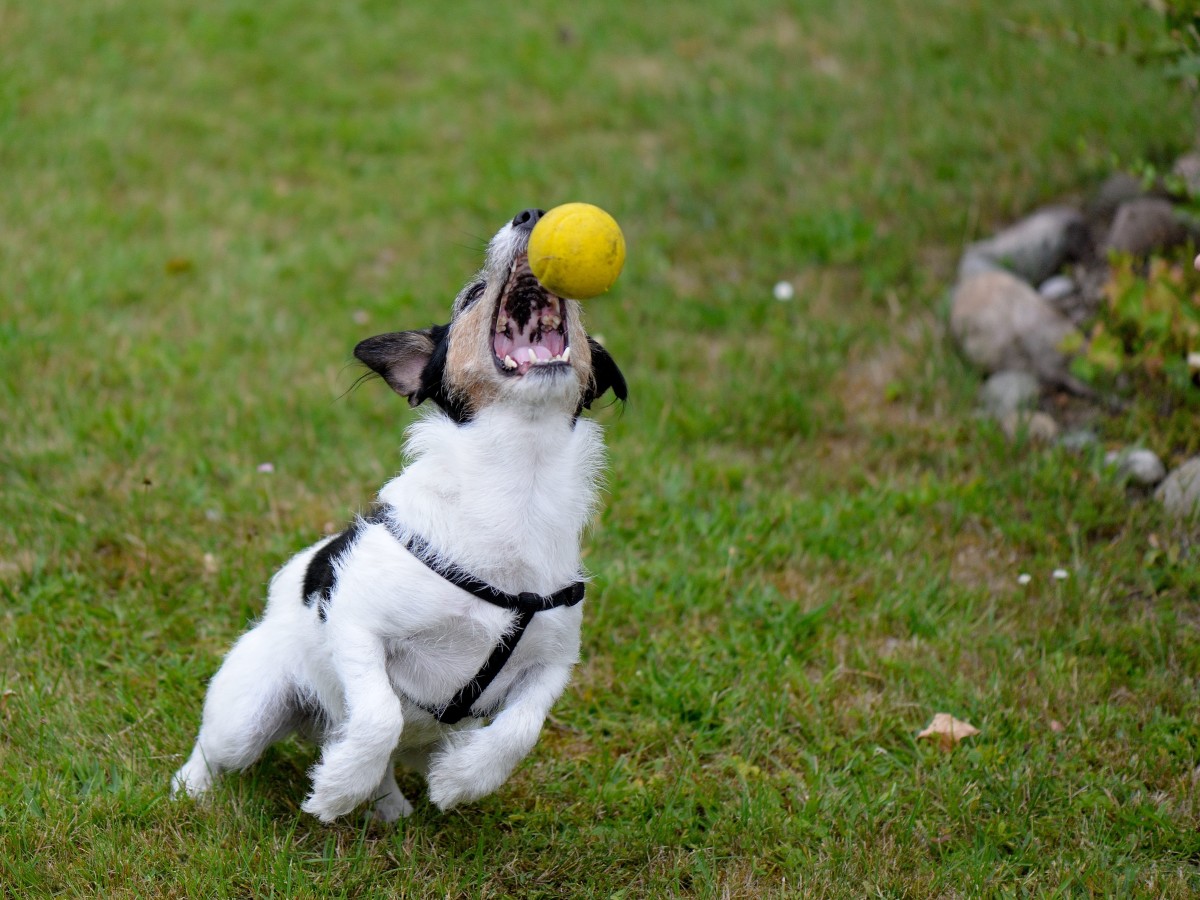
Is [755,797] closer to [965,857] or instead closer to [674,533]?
[965,857]

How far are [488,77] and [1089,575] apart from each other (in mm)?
5954

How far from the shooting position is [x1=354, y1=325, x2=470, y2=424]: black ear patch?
10.5ft

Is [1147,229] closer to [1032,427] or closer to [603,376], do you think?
[1032,427]

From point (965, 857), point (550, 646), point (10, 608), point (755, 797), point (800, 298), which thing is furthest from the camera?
point (800, 298)

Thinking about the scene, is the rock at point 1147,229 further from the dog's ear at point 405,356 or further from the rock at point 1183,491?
the dog's ear at point 405,356

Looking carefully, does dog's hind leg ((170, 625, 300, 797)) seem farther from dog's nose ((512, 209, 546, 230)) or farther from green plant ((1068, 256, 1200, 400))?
green plant ((1068, 256, 1200, 400))

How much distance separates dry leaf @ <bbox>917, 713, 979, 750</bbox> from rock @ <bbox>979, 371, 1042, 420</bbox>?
6.43ft

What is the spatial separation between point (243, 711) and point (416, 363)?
42.5 inches

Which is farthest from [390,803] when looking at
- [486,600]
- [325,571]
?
[486,600]

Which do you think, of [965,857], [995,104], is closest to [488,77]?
[995,104]

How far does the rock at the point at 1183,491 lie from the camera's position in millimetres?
4656

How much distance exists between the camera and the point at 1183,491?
471cm

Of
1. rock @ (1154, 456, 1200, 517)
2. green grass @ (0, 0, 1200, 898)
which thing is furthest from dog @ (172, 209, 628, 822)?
rock @ (1154, 456, 1200, 517)

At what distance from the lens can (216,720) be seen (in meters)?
3.38
